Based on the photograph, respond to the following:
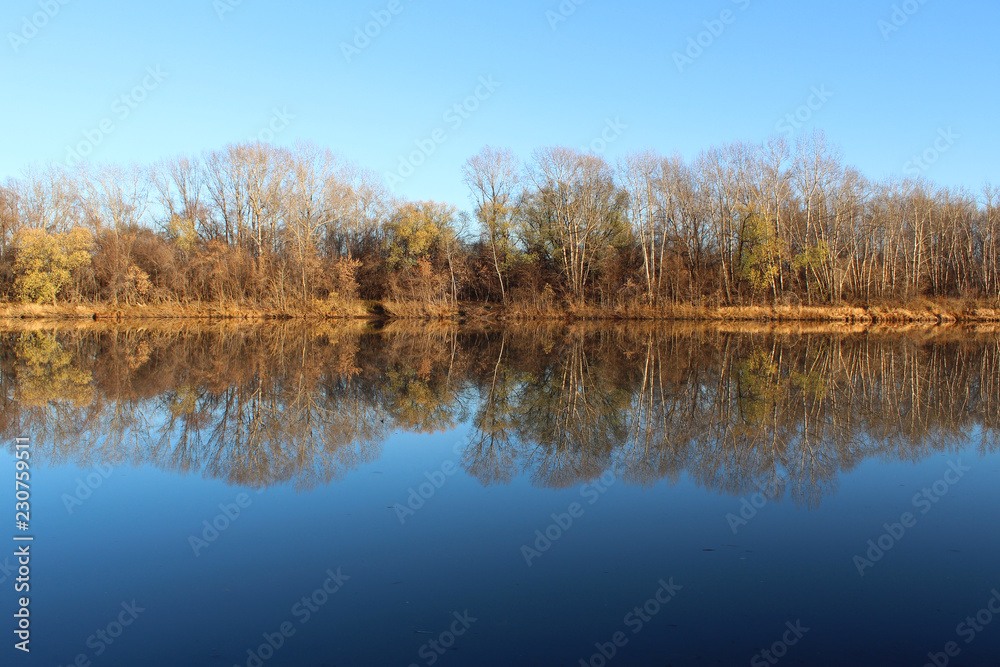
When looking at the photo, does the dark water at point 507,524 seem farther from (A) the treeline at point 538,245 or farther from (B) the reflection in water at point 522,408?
(A) the treeline at point 538,245

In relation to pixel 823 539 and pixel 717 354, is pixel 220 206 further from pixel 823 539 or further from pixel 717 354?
pixel 823 539

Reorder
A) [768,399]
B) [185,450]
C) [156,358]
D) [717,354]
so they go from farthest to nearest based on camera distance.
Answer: [717,354] → [156,358] → [768,399] → [185,450]

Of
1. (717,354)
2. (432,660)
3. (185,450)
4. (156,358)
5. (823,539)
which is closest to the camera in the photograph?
(432,660)

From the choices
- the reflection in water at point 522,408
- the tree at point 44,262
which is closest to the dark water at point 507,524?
the reflection in water at point 522,408

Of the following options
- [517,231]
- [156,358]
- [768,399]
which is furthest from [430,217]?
[768,399]

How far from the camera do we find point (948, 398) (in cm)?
1162

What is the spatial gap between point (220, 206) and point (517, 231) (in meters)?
21.8

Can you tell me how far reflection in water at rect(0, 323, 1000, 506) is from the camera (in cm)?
749

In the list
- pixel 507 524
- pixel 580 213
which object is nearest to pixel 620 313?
pixel 580 213

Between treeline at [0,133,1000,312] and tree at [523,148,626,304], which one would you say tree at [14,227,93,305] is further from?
tree at [523,148,626,304]

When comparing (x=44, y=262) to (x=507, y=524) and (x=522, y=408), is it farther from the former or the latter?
(x=507, y=524)

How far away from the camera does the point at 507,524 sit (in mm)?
5668

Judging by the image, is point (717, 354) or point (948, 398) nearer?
point (948, 398)

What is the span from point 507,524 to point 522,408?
5.05 metres
